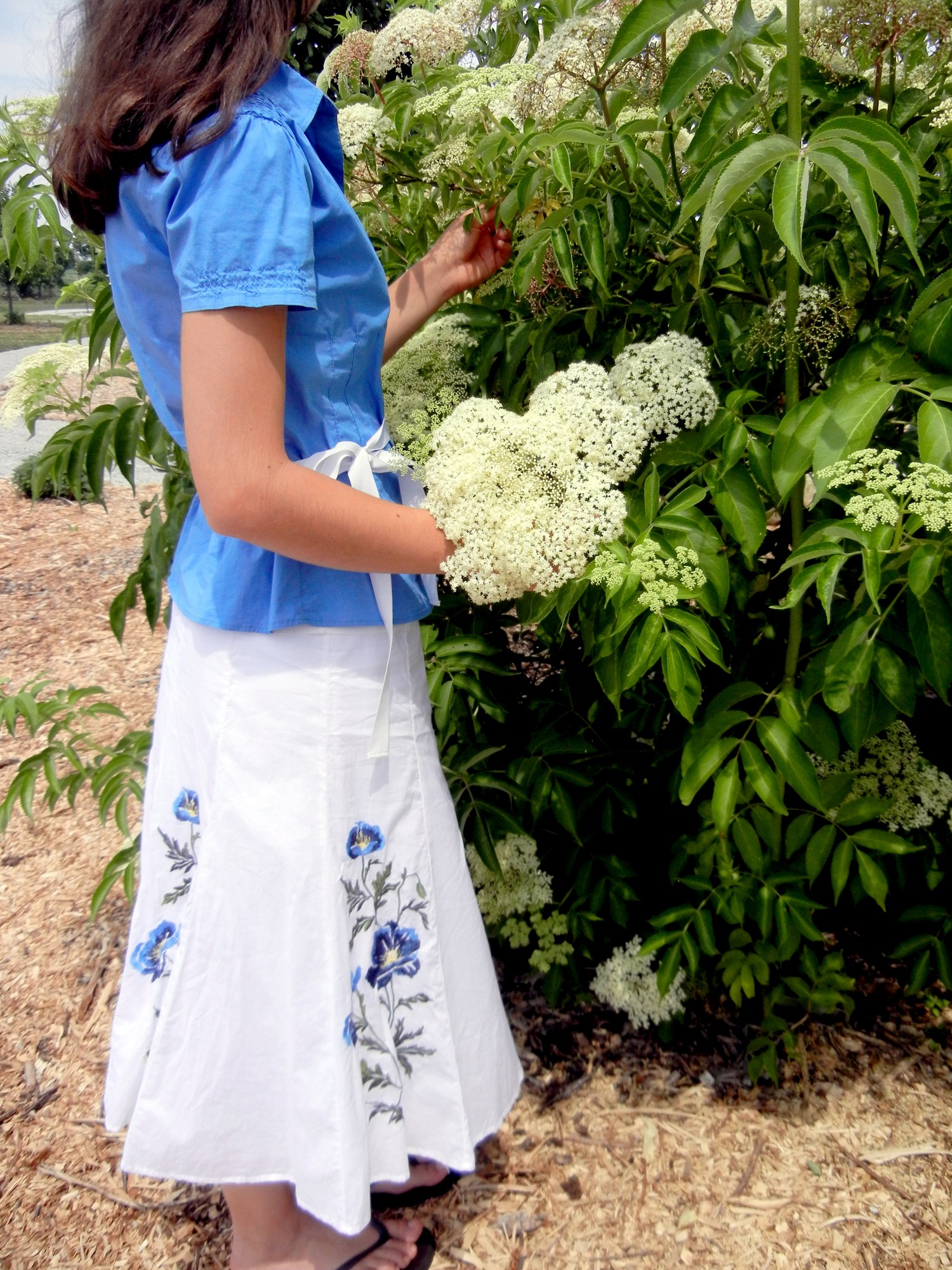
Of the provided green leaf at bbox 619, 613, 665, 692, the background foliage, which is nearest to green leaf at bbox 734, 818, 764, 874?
the background foliage

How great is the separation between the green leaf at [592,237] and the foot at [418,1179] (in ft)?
5.31

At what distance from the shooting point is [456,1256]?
1760 mm

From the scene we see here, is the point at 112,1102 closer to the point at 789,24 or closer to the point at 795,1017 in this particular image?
the point at 795,1017

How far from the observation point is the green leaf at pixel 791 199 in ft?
3.40

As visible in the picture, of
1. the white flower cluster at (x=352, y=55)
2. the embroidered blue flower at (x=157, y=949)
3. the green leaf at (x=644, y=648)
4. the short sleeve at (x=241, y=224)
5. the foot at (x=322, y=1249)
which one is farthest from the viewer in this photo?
the white flower cluster at (x=352, y=55)

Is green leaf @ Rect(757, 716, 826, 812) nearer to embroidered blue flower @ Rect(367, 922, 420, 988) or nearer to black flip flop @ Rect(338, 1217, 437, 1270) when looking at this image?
embroidered blue flower @ Rect(367, 922, 420, 988)

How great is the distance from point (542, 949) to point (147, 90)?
1.83 metres

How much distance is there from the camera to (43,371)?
213cm

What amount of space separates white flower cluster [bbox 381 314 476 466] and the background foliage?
9 cm

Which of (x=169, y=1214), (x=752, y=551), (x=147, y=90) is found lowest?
(x=169, y=1214)

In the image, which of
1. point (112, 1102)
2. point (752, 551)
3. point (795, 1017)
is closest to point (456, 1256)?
point (112, 1102)

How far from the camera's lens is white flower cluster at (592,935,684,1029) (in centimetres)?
198

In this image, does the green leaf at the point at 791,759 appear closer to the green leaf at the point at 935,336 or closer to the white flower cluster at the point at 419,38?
the green leaf at the point at 935,336

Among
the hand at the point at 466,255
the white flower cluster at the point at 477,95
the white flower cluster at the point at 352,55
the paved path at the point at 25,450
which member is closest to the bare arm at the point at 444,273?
the hand at the point at 466,255
